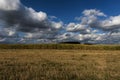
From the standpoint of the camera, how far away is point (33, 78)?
45.6ft

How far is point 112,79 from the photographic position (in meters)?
14.2

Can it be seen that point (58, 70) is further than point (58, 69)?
No

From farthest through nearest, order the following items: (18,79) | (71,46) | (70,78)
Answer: (71,46)
(70,78)
(18,79)

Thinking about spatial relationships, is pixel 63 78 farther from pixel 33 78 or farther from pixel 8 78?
pixel 8 78

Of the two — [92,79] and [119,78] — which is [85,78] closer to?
[92,79]

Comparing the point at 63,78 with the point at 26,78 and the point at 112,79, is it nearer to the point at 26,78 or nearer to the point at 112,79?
the point at 26,78

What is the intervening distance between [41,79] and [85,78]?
330 cm

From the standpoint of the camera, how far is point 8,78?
1370cm

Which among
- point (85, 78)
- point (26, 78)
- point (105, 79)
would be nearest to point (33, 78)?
point (26, 78)

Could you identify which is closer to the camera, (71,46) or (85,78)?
(85,78)

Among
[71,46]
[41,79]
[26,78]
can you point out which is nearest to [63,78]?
[41,79]

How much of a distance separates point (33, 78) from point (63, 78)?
7.11ft

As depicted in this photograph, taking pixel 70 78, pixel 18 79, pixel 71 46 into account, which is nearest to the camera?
pixel 18 79

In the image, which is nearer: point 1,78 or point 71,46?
point 1,78
